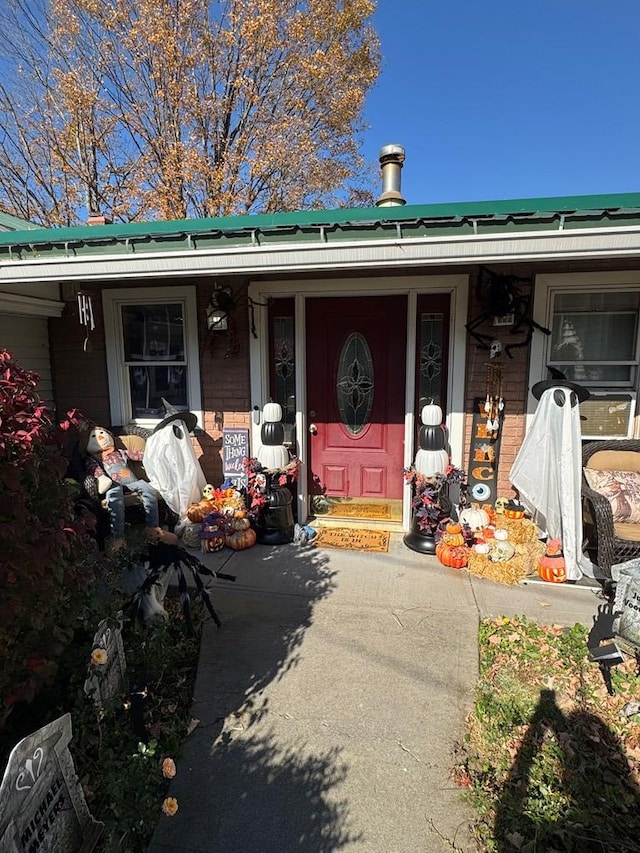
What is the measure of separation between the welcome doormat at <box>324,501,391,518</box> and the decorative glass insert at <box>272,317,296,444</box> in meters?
0.87

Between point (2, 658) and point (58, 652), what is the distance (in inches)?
7.6

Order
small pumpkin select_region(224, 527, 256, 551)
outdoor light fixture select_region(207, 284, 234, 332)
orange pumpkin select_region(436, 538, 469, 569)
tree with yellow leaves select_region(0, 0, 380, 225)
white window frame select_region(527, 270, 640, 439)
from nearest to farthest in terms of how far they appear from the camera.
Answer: orange pumpkin select_region(436, 538, 469, 569) → white window frame select_region(527, 270, 640, 439) → small pumpkin select_region(224, 527, 256, 551) → outdoor light fixture select_region(207, 284, 234, 332) → tree with yellow leaves select_region(0, 0, 380, 225)

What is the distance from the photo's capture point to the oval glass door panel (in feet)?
15.4

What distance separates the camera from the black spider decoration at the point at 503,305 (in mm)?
4062

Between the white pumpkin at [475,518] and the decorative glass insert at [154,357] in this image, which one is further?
the decorative glass insert at [154,357]

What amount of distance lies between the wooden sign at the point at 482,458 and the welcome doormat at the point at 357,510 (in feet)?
2.93

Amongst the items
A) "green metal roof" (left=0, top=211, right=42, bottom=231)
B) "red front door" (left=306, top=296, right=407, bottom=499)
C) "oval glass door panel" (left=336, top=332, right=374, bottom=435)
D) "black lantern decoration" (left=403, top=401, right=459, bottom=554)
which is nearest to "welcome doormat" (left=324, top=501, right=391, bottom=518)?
"red front door" (left=306, top=296, right=407, bottom=499)

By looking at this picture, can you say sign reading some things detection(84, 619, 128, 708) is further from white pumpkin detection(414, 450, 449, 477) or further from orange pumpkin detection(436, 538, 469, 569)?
white pumpkin detection(414, 450, 449, 477)

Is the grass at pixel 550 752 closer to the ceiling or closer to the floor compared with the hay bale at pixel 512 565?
closer to the floor

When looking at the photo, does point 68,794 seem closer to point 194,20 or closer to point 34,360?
point 34,360

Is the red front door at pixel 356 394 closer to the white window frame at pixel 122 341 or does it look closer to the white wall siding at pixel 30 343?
the white window frame at pixel 122 341

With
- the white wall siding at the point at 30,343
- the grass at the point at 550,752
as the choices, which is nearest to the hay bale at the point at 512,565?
the grass at the point at 550,752

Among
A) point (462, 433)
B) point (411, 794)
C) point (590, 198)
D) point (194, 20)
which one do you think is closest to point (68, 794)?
point (411, 794)

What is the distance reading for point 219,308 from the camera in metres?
4.57
